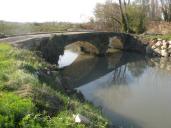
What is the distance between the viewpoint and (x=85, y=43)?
172 ft

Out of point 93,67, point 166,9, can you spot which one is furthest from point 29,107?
point 166,9

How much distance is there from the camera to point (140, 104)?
71.2 ft

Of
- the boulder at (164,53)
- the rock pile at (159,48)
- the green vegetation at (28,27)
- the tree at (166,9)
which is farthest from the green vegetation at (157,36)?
the tree at (166,9)

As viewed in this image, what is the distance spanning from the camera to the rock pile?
48219 millimetres

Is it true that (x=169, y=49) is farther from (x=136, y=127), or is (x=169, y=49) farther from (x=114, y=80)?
(x=136, y=127)

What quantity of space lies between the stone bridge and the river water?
2.47 m

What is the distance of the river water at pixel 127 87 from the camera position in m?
18.9

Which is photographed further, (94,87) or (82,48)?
(82,48)

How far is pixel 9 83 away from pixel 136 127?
704cm

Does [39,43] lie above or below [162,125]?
above

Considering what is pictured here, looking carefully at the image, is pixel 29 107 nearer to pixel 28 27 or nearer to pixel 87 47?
pixel 87 47

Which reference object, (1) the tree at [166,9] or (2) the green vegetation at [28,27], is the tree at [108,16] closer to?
(2) the green vegetation at [28,27]

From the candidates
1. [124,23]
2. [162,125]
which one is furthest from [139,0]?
[162,125]

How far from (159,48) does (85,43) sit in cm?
1091
